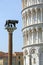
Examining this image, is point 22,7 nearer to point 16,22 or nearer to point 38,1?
point 38,1

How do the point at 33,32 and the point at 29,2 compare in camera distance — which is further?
the point at 29,2

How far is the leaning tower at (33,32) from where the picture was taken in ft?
170

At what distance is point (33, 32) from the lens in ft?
171

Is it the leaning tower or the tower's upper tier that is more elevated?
the tower's upper tier

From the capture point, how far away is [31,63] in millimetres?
52469

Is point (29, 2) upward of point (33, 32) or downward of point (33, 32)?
upward

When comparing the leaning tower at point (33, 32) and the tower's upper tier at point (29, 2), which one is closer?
the leaning tower at point (33, 32)

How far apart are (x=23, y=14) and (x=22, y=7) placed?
1926mm

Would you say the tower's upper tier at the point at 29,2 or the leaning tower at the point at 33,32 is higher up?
the tower's upper tier at the point at 29,2

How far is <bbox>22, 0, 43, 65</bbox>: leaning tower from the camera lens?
51.8 m

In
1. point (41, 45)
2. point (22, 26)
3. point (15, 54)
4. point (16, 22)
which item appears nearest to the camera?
point (16, 22)

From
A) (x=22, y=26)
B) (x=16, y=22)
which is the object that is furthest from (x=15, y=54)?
(x=16, y=22)

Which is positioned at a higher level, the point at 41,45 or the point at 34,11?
the point at 34,11

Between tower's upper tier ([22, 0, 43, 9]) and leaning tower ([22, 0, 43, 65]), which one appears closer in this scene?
leaning tower ([22, 0, 43, 65])
